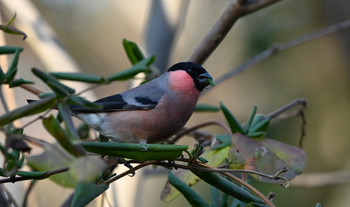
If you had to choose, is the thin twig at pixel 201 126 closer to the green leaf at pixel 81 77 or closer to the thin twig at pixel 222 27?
the thin twig at pixel 222 27

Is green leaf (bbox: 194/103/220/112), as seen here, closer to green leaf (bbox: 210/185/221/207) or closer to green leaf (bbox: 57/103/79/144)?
green leaf (bbox: 210/185/221/207)

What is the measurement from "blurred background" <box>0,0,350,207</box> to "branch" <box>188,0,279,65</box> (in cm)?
76

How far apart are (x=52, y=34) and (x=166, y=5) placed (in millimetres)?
753

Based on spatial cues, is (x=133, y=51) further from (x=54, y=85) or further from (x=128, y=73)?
(x=54, y=85)

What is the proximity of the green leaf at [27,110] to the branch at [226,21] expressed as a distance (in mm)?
1221

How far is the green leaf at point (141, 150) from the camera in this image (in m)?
1.27

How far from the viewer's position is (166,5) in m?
3.13

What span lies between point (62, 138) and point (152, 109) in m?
1.21

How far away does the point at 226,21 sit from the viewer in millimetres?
2207

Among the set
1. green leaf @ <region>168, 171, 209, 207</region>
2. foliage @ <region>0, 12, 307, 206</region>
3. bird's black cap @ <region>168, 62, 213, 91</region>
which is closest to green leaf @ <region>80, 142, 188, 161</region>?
foliage @ <region>0, 12, 307, 206</region>

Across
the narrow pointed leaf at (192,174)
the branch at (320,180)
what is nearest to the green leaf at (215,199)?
the narrow pointed leaf at (192,174)

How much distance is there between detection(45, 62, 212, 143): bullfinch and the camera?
2119mm

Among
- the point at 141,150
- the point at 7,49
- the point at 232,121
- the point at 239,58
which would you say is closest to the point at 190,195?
the point at 141,150

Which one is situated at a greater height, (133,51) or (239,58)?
(133,51)
